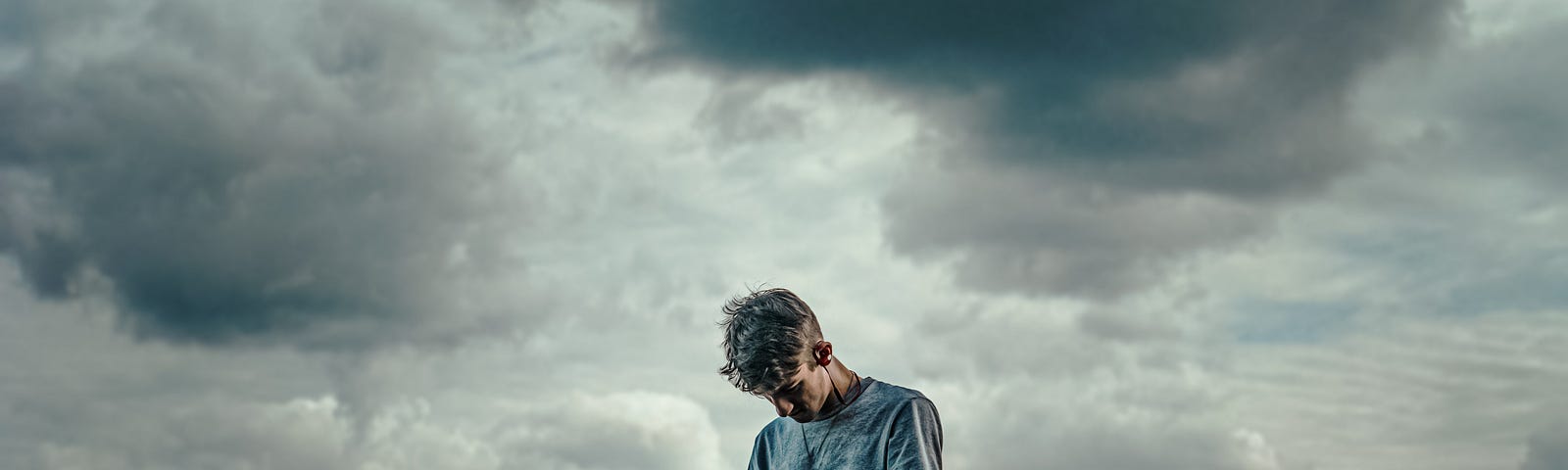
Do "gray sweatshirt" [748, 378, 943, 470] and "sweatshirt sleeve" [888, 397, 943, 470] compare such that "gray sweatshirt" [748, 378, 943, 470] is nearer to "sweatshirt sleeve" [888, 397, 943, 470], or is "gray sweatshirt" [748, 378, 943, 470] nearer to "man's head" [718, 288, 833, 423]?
"sweatshirt sleeve" [888, 397, 943, 470]

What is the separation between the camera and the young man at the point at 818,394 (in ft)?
30.2

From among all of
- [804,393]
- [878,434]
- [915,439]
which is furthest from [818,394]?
[915,439]

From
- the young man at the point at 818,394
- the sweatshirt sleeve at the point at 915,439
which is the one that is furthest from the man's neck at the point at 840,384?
the sweatshirt sleeve at the point at 915,439

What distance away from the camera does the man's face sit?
9.43 m

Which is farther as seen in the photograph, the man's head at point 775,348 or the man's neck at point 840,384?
the man's neck at point 840,384

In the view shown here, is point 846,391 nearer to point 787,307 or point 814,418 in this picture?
point 814,418

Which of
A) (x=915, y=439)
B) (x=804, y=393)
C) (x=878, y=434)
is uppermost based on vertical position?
(x=804, y=393)

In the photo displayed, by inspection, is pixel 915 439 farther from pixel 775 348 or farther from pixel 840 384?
pixel 775 348

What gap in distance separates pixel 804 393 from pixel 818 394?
0.15 meters

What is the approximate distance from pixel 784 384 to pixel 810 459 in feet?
3.09

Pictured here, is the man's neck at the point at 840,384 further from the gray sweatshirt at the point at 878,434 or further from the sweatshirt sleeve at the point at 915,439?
the sweatshirt sleeve at the point at 915,439

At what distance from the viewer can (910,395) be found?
958 cm

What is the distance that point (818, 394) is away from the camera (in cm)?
967

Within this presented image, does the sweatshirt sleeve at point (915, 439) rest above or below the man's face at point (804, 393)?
below
